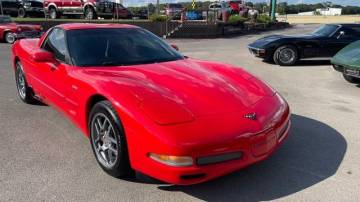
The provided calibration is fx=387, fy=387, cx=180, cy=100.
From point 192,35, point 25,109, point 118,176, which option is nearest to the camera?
point 118,176

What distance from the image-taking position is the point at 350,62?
→ 23.9 ft

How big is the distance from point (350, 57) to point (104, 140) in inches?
225

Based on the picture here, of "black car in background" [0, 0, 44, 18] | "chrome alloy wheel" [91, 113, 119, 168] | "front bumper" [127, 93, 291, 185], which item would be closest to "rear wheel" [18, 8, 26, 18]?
"black car in background" [0, 0, 44, 18]

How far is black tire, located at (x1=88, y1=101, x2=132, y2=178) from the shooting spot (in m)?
3.25

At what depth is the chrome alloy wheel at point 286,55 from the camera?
10727mm

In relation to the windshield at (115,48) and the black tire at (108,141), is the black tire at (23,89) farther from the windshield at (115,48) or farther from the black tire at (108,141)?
the black tire at (108,141)

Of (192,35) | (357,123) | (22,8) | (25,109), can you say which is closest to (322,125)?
(357,123)

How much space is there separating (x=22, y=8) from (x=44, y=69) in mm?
25561

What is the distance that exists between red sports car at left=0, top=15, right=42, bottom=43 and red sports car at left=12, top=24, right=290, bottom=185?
1159 centimetres

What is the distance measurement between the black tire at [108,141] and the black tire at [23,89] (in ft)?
8.31

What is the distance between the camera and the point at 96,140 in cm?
370

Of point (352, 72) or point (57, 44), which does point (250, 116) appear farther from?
point (352, 72)

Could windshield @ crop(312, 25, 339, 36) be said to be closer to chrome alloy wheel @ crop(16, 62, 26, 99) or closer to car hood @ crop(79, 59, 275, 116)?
car hood @ crop(79, 59, 275, 116)

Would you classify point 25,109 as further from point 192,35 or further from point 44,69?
point 192,35
